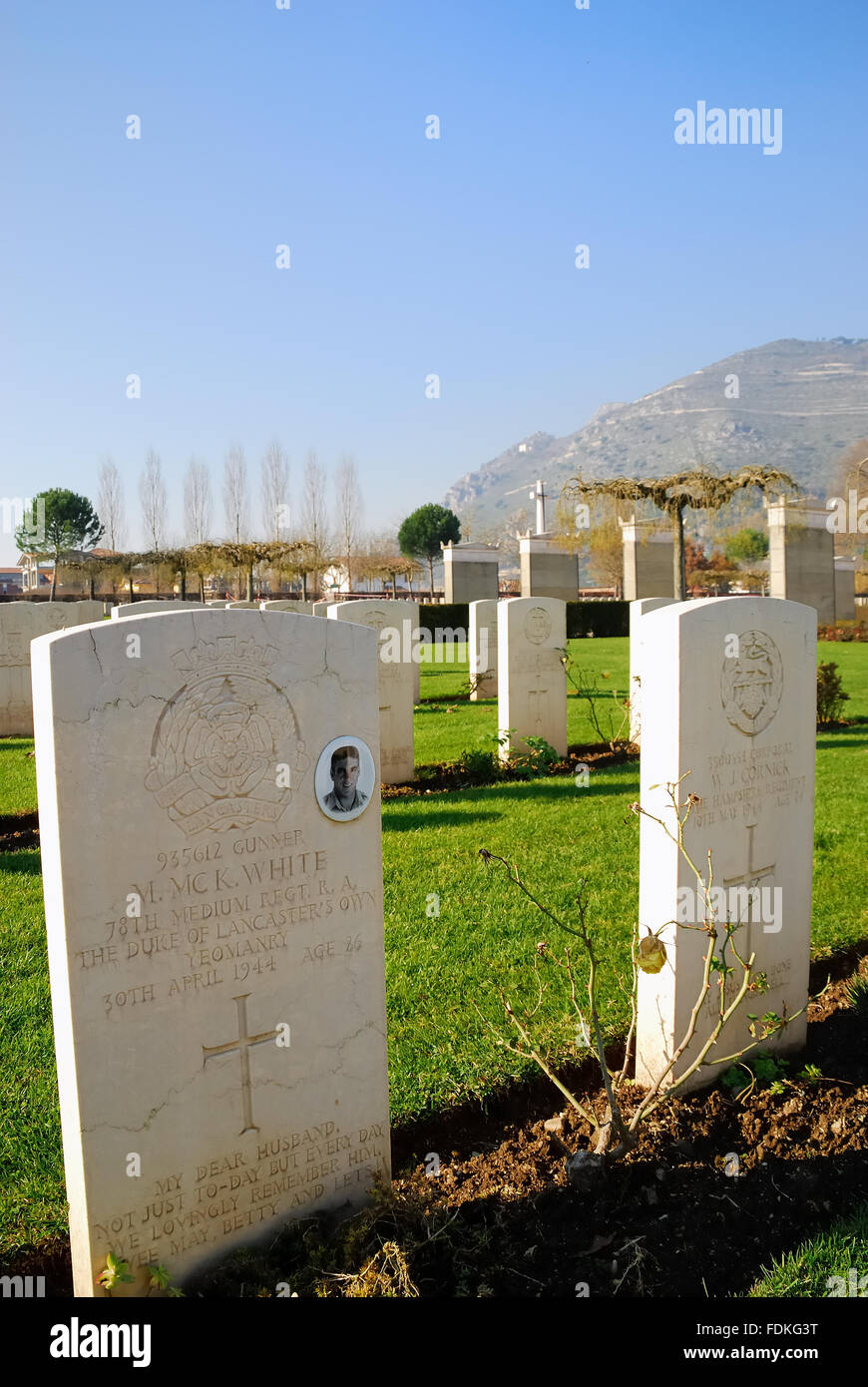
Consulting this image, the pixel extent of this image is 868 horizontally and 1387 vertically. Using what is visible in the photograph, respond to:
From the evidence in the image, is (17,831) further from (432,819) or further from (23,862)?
(432,819)

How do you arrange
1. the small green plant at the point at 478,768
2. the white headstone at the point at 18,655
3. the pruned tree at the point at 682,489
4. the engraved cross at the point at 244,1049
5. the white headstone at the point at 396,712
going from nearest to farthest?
the engraved cross at the point at 244,1049 < the white headstone at the point at 396,712 < the small green plant at the point at 478,768 < the white headstone at the point at 18,655 < the pruned tree at the point at 682,489

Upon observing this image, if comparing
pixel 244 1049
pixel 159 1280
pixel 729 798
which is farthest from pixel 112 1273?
pixel 729 798

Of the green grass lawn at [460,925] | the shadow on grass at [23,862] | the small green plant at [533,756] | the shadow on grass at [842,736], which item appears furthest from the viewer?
the shadow on grass at [842,736]

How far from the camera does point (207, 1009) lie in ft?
7.79

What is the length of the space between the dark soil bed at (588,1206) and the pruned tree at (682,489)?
1779 cm

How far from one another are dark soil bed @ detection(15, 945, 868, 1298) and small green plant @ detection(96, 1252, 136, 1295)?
0.25 meters

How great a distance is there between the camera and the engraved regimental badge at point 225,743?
89.7 inches

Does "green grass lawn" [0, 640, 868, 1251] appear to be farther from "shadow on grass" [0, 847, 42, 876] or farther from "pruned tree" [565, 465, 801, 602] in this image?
"pruned tree" [565, 465, 801, 602]

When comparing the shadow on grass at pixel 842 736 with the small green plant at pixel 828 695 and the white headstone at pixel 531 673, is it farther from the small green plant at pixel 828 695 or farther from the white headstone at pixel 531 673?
the white headstone at pixel 531 673

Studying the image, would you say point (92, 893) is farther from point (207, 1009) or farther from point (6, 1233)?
point (6, 1233)

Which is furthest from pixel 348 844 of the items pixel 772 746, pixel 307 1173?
pixel 772 746

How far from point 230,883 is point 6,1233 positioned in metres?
1.25

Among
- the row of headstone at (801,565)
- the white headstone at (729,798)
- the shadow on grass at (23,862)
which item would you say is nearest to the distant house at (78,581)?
the row of headstone at (801,565)

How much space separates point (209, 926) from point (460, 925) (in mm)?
2482
